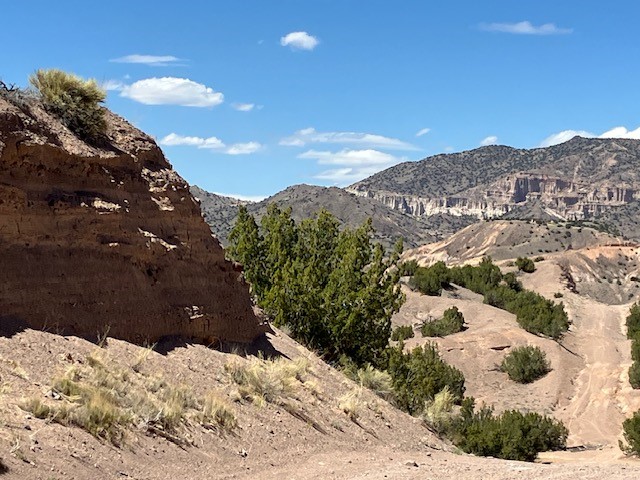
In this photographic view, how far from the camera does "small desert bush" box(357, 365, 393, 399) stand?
17.6 m

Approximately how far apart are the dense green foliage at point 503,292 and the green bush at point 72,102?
36.1 meters

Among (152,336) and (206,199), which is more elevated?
(206,199)

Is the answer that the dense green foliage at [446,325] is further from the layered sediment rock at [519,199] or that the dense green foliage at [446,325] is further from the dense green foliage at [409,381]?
the layered sediment rock at [519,199]

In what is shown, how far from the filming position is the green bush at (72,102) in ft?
43.5

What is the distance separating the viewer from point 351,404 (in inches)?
558

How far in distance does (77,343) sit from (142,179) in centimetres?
403

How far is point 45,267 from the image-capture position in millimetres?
11344

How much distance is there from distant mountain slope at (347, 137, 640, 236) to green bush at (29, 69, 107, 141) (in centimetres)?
15221

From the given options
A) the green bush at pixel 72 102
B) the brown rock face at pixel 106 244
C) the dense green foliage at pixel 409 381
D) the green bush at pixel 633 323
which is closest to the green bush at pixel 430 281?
the green bush at pixel 633 323

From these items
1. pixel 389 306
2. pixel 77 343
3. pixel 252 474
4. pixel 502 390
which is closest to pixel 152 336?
pixel 77 343

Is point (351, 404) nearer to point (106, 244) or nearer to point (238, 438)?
point (238, 438)

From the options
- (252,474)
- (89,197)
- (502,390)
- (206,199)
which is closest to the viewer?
(252,474)

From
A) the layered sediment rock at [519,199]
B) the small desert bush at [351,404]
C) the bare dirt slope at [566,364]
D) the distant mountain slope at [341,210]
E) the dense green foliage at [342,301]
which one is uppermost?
the layered sediment rock at [519,199]

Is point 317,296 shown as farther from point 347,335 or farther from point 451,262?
point 451,262
